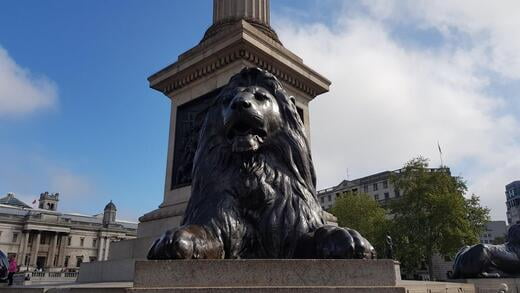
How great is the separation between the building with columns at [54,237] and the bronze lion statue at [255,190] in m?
79.4

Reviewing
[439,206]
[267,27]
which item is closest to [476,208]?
[439,206]

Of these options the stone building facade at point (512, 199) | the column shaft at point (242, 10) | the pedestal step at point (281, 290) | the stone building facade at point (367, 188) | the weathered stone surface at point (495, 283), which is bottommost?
the weathered stone surface at point (495, 283)

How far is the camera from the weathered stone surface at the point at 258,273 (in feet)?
7.80

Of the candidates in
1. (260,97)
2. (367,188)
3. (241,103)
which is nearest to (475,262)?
(260,97)

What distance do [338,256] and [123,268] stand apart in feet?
18.3

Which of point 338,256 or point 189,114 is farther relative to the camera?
point 189,114

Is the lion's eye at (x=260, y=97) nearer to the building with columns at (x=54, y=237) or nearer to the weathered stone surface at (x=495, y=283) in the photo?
the weathered stone surface at (x=495, y=283)

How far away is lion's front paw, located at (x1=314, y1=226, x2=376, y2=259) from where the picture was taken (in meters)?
2.71

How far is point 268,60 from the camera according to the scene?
8.62 m

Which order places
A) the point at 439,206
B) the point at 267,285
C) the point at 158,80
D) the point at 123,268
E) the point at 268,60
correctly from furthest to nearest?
the point at 439,206
the point at 158,80
the point at 268,60
the point at 123,268
the point at 267,285

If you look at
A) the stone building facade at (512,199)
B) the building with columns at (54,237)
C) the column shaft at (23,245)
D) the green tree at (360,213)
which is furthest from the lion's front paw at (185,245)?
the stone building facade at (512,199)

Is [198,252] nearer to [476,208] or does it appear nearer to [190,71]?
[190,71]

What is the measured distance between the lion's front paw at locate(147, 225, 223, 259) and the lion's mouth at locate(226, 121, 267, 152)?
767mm

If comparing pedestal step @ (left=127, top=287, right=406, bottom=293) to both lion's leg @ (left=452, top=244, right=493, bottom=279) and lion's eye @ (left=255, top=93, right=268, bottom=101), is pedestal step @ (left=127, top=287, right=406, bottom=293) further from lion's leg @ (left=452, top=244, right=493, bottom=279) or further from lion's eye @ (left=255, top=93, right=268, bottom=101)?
lion's leg @ (left=452, top=244, right=493, bottom=279)
